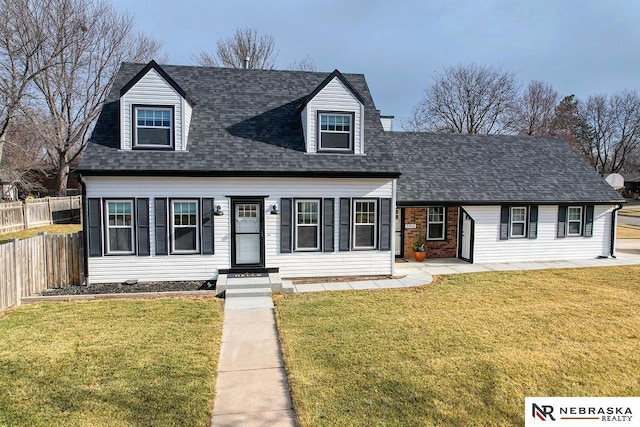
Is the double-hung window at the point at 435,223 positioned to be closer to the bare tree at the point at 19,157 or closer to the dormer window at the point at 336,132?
the dormer window at the point at 336,132

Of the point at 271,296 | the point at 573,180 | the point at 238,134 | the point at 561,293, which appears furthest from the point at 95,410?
the point at 573,180

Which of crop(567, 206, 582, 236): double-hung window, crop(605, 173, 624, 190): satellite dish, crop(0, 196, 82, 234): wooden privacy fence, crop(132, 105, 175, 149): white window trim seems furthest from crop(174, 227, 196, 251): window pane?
crop(605, 173, 624, 190): satellite dish

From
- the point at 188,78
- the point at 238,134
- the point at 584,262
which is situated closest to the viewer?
the point at 238,134

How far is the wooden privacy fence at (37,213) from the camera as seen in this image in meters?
21.5

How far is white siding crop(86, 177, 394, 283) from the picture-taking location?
10.7m

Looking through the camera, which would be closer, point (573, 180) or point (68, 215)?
point (573, 180)

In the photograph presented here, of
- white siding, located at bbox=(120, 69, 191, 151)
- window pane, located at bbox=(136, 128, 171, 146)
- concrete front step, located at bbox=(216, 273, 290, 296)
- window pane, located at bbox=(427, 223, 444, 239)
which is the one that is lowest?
concrete front step, located at bbox=(216, 273, 290, 296)

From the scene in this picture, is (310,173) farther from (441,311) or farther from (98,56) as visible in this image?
(98,56)

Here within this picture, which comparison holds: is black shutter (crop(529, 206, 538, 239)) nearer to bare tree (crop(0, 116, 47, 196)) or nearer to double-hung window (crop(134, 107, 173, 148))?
double-hung window (crop(134, 107, 173, 148))

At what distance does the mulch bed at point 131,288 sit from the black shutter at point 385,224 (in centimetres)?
527

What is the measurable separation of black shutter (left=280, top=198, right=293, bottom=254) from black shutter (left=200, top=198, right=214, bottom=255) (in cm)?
203

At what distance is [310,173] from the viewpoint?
11133 millimetres

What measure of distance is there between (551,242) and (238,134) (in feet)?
40.9

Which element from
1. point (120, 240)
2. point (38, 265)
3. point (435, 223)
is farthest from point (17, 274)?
point (435, 223)
